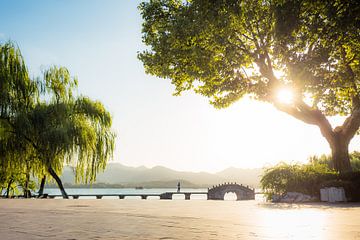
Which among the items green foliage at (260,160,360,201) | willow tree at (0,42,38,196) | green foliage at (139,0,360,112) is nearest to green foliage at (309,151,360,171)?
green foliage at (139,0,360,112)

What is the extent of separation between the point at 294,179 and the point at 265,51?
26.2 ft

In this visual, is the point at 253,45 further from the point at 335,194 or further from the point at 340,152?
the point at 335,194

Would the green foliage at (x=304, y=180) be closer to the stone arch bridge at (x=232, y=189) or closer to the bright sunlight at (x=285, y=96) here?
the bright sunlight at (x=285, y=96)

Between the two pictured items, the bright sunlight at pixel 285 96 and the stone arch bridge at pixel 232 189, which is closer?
the bright sunlight at pixel 285 96

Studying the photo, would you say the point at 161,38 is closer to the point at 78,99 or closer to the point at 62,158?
the point at 78,99

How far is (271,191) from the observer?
13797 mm

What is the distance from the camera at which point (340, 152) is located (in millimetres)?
17875

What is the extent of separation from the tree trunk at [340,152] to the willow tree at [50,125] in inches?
535

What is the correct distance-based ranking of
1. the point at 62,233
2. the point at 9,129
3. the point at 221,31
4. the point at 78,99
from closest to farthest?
the point at 62,233 < the point at 221,31 < the point at 9,129 < the point at 78,99

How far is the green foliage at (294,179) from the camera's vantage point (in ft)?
43.7

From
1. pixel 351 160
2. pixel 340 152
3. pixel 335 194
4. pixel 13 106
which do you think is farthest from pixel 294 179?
pixel 351 160

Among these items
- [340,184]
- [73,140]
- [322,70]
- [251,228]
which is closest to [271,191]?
[340,184]

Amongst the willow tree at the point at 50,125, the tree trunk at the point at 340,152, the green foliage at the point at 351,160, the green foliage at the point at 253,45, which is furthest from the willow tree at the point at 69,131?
the green foliage at the point at 351,160

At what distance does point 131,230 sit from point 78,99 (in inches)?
784
